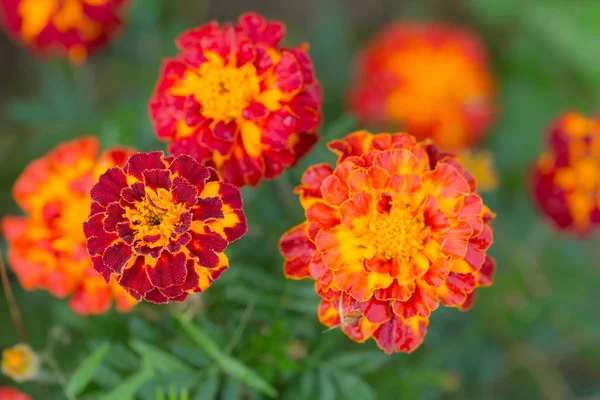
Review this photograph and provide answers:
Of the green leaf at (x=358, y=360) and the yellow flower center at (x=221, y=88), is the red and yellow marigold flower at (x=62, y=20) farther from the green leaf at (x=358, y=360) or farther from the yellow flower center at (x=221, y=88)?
the green leaf at (x=358, y=360)

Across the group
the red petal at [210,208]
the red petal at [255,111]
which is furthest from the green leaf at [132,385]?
the red petal at [255,111]

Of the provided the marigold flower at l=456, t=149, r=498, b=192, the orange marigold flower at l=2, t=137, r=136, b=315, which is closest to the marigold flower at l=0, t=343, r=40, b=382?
the orange marigold flower at l=2, t=137, r=136, b=315

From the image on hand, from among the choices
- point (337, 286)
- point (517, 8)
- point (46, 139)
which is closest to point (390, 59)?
point (517, 8)

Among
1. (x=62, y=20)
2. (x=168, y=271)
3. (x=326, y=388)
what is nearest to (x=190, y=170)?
(x=168, y=271)

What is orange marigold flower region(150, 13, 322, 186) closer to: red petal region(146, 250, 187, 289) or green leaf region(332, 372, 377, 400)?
red petal region(146, 250, 187, 289)

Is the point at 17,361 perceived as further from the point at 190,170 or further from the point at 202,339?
the point at 190,170
